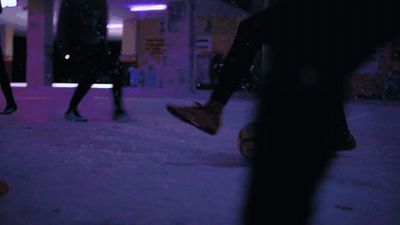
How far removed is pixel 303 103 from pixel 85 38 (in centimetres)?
316

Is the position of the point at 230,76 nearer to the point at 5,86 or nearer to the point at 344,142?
the point at 344,142

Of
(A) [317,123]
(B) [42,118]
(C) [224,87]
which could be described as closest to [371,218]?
(A) [317,123]

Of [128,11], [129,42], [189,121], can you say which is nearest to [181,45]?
[128,11]

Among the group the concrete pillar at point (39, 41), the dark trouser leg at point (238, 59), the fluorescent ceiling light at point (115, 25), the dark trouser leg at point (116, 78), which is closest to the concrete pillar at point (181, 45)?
the concrete pillar at point (39, 41)

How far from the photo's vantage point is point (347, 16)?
90 cm

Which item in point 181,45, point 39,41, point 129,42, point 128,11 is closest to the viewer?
point 181,45

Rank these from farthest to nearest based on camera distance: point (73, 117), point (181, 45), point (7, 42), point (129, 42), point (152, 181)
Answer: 1. point (7, 42)
2. point (129, 42)
3. point (181, 45)
4. point (73, 117)
5. point (152, 181)

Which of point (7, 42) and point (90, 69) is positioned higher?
point (7, 42)

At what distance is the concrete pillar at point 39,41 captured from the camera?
40.9 feet

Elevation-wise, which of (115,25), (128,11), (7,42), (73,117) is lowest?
(73,117)

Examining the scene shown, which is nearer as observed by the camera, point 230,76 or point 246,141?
point 230,76

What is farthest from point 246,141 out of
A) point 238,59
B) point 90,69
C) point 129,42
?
point 129,42

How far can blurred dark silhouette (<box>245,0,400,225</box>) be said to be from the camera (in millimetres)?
871

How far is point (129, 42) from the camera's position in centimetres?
1659
